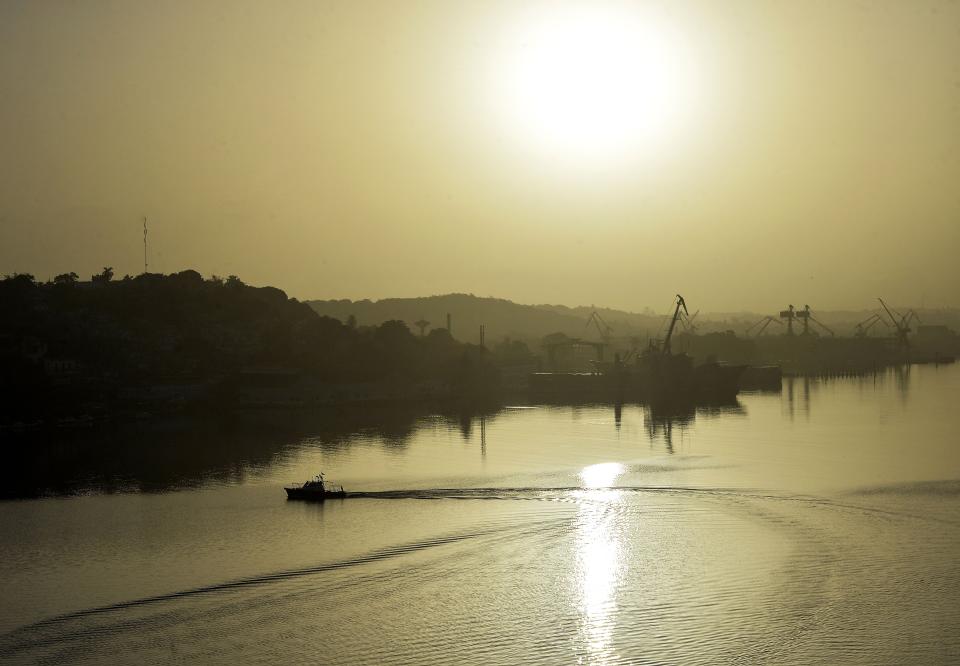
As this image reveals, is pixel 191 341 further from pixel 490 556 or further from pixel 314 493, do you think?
pixel 490 556

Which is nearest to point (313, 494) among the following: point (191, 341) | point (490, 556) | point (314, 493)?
point (314, 493)

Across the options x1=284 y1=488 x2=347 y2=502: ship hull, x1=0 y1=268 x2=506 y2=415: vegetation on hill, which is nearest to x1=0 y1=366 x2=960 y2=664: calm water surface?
x1=284 y1=488 x2=347 y2=502: ship hull

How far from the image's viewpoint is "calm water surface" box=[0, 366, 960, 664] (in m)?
18.0

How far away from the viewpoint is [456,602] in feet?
66.3

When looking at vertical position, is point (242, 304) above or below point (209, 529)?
above

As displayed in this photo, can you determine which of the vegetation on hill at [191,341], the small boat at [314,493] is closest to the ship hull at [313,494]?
the small boat at [314,493]

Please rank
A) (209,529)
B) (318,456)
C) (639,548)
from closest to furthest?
(639,548) < (209,529) < (318,456)

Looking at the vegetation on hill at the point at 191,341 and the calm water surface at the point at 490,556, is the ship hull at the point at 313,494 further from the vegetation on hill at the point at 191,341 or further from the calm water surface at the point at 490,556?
the vegetation on hill at the point at 191,341

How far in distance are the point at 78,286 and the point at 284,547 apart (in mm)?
71888

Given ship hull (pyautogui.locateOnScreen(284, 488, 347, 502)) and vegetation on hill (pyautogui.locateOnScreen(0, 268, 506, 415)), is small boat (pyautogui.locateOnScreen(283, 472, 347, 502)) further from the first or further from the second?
vegetation on hill (pyautogui.locateOnScreen(0, 268, 506, 415))

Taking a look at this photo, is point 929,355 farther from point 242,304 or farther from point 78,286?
point 78,286

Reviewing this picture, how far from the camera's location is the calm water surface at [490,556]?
18016mm

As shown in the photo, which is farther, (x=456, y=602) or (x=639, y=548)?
(x=639, y=548)

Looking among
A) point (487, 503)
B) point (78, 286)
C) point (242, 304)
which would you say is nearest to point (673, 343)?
point (242, 304)
